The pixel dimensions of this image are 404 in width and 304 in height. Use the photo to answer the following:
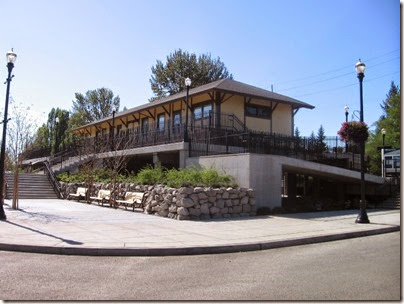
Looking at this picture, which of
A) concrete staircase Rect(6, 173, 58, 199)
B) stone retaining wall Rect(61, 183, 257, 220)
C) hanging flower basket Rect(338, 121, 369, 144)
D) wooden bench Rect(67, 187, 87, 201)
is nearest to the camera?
stone retaining wall Rect(61, 183, 257, 220)

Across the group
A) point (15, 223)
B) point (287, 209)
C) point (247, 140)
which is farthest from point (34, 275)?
point (247, 140)

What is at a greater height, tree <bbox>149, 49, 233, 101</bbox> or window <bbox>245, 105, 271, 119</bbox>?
tree <bbox>149, 49, 233, 101</bbox>

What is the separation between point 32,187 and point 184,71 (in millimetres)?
29773

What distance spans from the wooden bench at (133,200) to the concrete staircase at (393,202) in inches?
484

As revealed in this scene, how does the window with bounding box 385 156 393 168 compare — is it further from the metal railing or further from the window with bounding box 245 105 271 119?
the window with bounding box 245 105 271 119

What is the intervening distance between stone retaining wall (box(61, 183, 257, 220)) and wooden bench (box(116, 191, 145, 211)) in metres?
0.69

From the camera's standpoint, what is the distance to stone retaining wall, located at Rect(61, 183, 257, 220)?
47.2 feet

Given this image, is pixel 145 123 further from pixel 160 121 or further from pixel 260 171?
pixel 260 171

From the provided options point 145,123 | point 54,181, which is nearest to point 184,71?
point 145,123

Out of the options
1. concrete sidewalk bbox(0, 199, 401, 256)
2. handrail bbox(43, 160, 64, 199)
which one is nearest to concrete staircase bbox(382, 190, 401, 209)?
concrete sidewalk bbox(0, 199, 401, 256)

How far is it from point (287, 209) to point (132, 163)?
16273 millimetres

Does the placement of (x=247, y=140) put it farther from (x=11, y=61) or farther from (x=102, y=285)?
(x=102, y=285)

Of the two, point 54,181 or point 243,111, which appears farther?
point 243,111

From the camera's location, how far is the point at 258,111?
29094 millimetres
